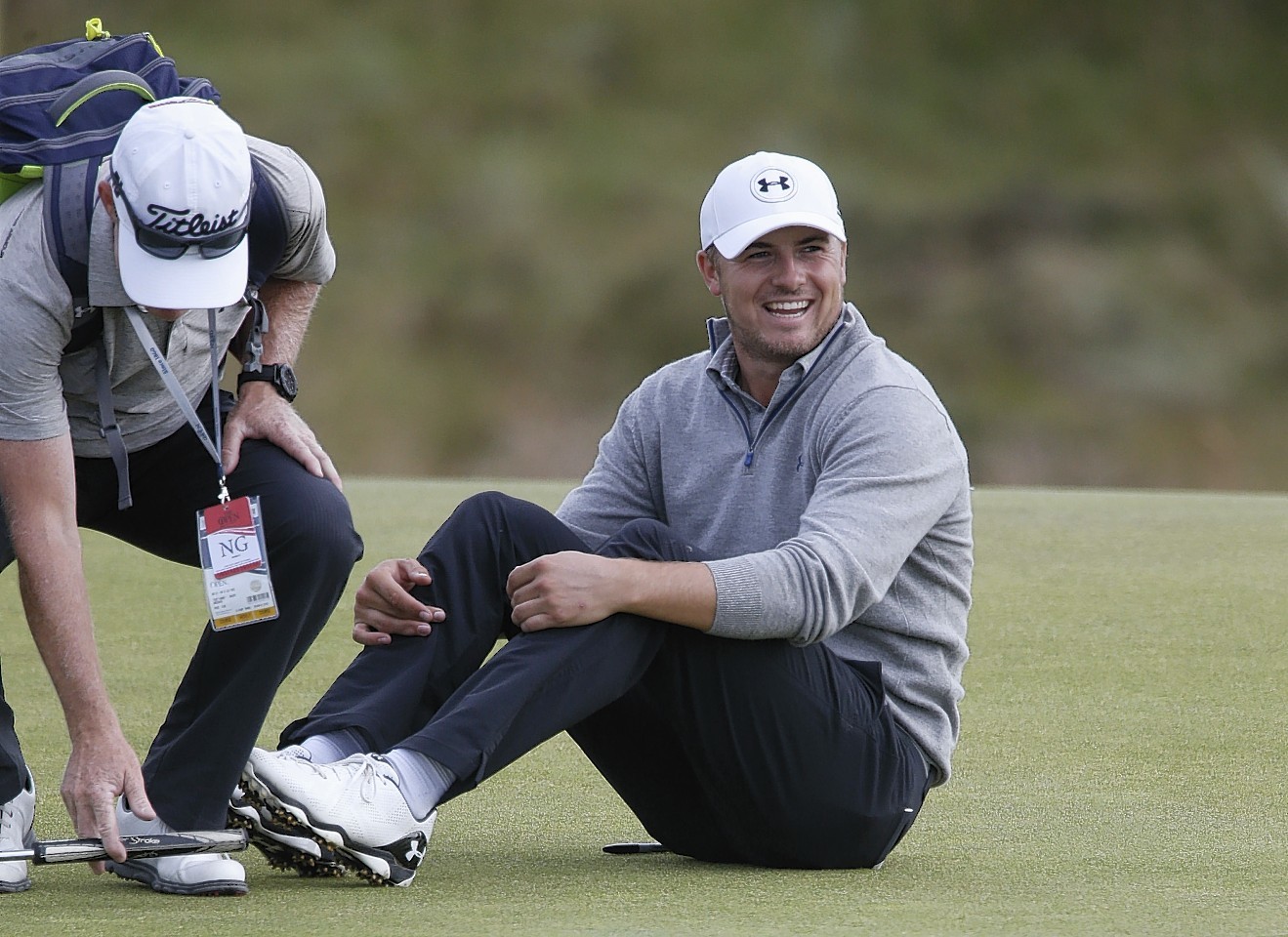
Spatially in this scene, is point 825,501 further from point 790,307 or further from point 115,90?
point 115,90

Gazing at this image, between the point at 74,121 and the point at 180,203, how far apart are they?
0.70 ft

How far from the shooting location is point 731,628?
1.70 metres

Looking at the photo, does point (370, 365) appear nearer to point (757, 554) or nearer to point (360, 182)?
point (360, 182)

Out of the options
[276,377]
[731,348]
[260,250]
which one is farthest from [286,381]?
[731,348]

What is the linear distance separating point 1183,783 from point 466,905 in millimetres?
1038

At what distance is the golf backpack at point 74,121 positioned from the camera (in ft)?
5.40

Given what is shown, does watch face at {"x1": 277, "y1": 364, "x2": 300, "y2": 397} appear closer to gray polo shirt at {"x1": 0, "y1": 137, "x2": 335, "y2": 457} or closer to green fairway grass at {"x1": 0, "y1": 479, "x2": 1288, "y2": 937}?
gray polo shirt at {"x1": 0, "y1": 137, "x2": 335, "y2": 457}

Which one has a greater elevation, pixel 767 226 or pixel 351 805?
pixel 767 226

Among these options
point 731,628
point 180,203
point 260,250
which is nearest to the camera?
point 180,203

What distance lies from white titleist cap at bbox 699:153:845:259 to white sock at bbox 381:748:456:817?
25.9 inches

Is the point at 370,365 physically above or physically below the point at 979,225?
below

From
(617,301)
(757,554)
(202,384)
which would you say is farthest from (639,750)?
(617,301)

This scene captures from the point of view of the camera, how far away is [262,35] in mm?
19297

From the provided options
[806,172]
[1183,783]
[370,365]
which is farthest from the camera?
[370,365]
